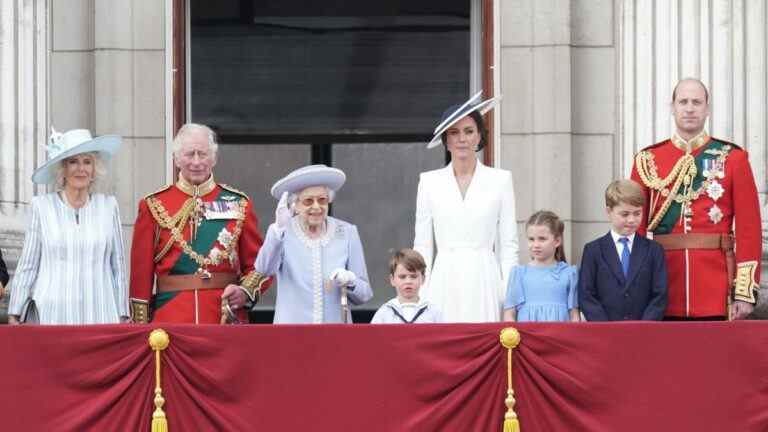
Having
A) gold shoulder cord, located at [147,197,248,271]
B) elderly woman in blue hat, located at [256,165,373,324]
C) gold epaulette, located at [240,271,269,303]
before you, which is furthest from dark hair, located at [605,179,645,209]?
gold shoulder cord, located at [147,197,248,271]

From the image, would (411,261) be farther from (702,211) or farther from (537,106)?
(537,106)

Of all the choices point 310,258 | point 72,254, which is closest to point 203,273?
point 310,258

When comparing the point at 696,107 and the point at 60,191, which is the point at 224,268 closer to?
the point at 60,191

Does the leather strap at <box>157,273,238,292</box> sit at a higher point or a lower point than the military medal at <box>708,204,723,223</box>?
lower

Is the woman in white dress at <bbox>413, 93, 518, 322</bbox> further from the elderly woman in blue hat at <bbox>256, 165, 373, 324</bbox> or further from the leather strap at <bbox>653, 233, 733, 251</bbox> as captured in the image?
the leather strap at <bbox>653, 233, 733, 251</bbox>

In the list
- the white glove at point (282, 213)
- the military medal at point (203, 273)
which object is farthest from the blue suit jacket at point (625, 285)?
the military medal at point (203, 273)

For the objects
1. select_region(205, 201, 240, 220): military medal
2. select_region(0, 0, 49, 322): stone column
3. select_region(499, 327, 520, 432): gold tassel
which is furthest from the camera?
select_region(0, 0, 49, 322): stone column

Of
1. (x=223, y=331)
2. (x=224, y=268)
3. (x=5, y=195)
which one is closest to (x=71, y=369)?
(x=223, y=331)

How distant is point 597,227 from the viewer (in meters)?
12.5

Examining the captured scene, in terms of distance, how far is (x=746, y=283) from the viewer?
10141 millimetres

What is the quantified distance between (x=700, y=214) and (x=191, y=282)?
259 cm

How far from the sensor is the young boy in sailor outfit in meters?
9.95

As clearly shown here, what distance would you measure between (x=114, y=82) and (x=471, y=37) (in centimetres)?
230

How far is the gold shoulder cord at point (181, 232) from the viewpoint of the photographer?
10.4 metres
